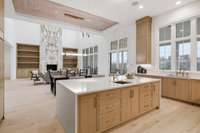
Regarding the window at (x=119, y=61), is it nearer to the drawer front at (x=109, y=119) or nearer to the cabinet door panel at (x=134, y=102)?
the cabinet door panel at (x=134, y=102)

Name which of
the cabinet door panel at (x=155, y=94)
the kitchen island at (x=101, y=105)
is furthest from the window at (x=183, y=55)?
the kitchen island at (x=101, y=105)

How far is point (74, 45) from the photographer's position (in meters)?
13.2

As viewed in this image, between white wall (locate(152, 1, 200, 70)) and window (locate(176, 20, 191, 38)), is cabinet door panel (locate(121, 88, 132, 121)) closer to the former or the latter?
white wall (locate(152, 1, 200, 70))

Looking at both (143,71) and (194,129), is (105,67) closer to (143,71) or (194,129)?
(143,71)

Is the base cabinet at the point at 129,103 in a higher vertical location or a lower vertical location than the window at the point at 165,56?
lower

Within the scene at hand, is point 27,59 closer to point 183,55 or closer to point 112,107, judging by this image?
point 112,107

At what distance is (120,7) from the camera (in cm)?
494

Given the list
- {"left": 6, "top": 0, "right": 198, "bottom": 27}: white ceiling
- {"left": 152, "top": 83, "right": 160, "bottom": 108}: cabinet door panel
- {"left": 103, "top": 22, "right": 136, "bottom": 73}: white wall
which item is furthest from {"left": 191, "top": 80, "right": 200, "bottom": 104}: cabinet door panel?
{"left": 103, "top": 22, "right": 136, "bottom": 73}: white wall

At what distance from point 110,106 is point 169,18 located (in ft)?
16.0

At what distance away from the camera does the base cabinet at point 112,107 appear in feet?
6.55

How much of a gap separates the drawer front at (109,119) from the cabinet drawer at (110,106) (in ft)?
0.25

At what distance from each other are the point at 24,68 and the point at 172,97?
1149 centimetres

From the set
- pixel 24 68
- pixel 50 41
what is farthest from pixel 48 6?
pixel 24 68

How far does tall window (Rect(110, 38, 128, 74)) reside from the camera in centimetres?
762
